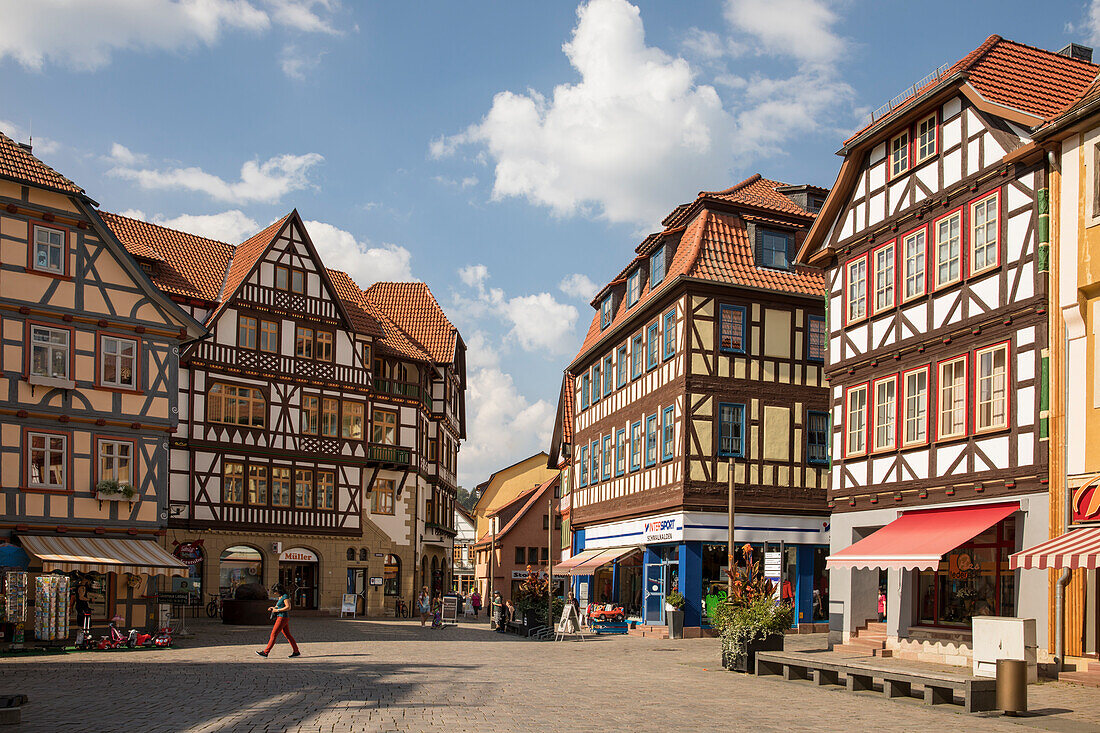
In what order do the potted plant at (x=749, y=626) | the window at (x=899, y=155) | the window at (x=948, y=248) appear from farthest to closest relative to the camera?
the window at (x=899, y=155)
the window at (x=948, y=248)
the potted plant at (x=749, y=626)

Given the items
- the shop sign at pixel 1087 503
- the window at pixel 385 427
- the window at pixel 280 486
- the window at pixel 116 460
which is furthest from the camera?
the window at pixel 385 427

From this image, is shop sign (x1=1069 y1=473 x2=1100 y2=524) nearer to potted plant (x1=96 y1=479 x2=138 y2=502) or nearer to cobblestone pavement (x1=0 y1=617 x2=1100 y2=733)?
cobblestone pavement (x1=0 y1=617 x2=1100 y2=733)

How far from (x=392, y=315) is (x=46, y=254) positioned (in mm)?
33200

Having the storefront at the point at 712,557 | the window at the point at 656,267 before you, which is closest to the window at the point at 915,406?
the storefront at the point at 712,557

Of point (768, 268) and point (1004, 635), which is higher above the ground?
point (768, 268)

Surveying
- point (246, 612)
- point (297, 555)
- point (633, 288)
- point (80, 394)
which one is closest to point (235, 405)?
point (297, 555)

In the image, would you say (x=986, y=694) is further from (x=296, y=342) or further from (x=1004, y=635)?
(x=296, y=342)

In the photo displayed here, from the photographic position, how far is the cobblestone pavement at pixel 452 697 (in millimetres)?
12969

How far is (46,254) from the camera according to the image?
98.8 ft

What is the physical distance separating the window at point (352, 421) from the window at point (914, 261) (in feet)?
101

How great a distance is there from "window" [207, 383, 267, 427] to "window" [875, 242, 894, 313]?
29178 millimetres

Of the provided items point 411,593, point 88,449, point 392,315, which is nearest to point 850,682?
point 88,449

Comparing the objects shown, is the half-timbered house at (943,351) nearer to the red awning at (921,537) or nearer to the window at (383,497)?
the red awning at (921,537)

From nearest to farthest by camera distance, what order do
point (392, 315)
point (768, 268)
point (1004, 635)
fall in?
point (1004, 635)
point (768, 268)
point (392, 315)
